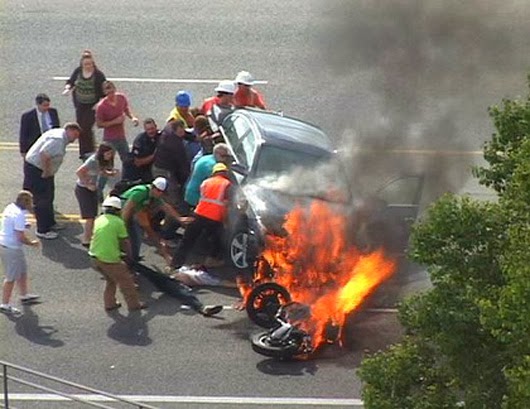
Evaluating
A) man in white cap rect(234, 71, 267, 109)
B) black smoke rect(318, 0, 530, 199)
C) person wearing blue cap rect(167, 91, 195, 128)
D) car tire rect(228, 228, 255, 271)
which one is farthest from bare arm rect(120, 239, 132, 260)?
man in white cap rect(234, 71, 267, 109)

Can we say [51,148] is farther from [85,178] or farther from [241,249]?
[241,249]

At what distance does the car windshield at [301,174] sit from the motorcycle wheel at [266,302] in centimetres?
132

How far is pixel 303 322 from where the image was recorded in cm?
1461

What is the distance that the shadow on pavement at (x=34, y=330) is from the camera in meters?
14.9

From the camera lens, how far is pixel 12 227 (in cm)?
1539

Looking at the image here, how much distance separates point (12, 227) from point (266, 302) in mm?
2802

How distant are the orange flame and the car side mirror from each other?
3.97 ft

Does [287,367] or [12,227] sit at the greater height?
[12,227]

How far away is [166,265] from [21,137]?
2.80m

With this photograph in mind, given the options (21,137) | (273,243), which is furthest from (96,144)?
(273,243)

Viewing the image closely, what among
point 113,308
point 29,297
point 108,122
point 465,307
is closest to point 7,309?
point 29,297

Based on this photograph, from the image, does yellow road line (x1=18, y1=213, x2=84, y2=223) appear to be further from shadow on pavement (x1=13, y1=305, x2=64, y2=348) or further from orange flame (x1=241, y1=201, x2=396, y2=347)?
orange flame (x1=241, y1=201, x2=396, y2=347)

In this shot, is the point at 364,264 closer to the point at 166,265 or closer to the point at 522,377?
the point at 166,265

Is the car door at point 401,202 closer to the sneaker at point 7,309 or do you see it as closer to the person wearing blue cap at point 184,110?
the person wearing blue cap at point 184,110
